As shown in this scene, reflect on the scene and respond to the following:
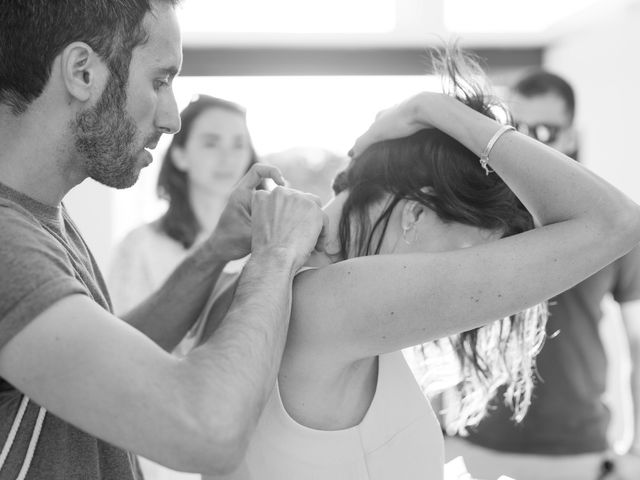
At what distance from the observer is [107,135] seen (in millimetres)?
1111

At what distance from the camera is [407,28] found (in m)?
4.72

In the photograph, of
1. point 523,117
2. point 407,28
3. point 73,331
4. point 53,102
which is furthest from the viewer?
point 407,28

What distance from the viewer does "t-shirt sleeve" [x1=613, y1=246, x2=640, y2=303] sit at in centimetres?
232

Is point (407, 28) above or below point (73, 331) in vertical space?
above

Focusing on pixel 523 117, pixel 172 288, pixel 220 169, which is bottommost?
pixel 172 288

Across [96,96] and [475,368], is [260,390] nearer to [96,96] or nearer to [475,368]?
[96,96]

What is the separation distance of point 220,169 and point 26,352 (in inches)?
86.6

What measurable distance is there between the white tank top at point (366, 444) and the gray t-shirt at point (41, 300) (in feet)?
0.69

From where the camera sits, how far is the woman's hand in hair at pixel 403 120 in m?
1.31

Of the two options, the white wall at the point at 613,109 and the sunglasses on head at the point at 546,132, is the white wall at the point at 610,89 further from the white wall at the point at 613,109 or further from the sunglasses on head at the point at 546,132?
the sunglasses on head at the point at 546,132

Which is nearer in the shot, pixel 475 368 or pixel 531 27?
pixel 475 368

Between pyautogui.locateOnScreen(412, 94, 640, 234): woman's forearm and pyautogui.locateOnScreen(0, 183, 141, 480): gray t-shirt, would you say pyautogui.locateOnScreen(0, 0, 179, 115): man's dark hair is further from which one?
pyautogui.locateOnScreen(412, 94, 640, 234): woman's forearm

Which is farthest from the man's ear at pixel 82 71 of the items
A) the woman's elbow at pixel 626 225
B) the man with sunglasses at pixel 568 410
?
the man with sunglasses at pixel 568 410

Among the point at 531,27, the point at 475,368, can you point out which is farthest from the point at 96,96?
the point at 531,27
